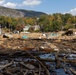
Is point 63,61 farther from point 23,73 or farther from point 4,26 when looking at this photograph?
point 4,26

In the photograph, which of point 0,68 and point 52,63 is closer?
point 0,68

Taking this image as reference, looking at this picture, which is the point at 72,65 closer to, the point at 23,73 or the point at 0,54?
the point at 23,73

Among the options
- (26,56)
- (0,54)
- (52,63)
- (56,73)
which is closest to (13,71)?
(56,73)

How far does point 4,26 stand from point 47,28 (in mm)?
45930

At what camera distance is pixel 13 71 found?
1458cm

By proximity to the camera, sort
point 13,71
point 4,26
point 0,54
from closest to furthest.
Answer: point 13,71 → point 0,54 → point 4,26

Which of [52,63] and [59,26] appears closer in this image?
[52,63]

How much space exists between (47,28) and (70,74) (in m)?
85.3

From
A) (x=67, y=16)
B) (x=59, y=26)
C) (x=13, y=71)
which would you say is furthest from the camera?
(x=67, y=16)

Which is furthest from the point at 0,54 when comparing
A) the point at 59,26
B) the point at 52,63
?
the point at 59,26

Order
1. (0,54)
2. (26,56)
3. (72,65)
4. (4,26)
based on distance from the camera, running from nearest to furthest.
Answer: (72,65)
(26,56)
(0,54)
(4,26)

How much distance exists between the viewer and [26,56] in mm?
22250

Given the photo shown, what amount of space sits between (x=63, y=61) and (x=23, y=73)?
215 inches

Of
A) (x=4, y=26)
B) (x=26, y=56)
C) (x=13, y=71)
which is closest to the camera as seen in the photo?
(x=13, y=71)
